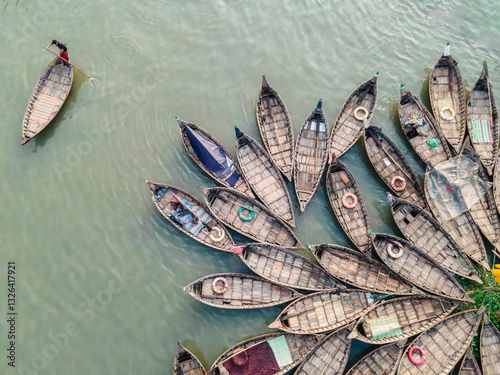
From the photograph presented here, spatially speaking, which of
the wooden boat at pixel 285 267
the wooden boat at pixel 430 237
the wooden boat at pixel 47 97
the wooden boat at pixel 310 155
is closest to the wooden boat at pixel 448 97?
the wooden boat at pixel 430 237

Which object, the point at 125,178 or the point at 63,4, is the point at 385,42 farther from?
the point at 63,4

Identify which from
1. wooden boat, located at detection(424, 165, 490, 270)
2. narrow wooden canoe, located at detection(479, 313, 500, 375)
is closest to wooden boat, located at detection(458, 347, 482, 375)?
narrow wooden canoe, located at detection(479, 313, 500, 375)

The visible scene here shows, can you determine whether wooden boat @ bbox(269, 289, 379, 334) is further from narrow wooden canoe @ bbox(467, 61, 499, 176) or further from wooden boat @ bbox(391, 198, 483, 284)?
narrow wooden canoe @ bbox(467, 61, 499, 176)

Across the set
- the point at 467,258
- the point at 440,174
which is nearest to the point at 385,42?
the point at 440,174

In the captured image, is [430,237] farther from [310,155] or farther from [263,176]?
[263,176]

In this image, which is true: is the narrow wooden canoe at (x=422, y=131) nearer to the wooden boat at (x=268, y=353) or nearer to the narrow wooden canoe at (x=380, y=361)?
the narrow wooden canoe at (x=380, y=361)

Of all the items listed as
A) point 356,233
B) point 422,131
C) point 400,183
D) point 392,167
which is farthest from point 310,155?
point 422,131
